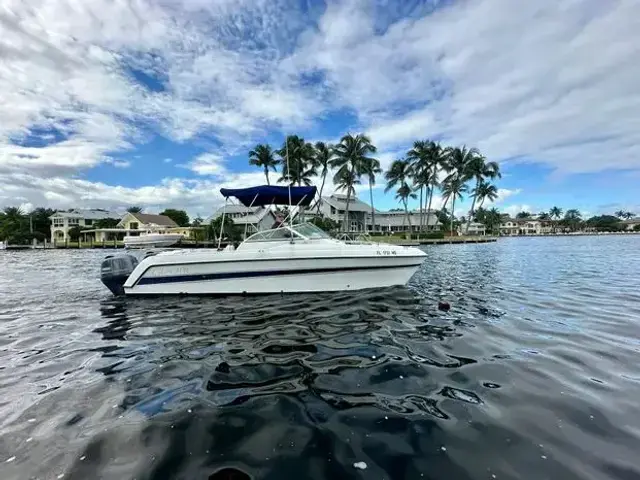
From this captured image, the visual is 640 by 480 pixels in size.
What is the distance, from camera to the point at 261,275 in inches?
384

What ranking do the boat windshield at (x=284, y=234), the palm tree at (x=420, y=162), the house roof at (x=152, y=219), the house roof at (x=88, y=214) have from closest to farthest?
the boat windshield at (x=284, y=234) < the palm tree at (x=420, y=162) < the house roof at (x=152, y=219) < the house roof at (x=88, y=214)

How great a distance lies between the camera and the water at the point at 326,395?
113 inches

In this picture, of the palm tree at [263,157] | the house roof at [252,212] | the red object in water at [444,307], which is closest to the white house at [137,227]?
the palm tree at [263,157]

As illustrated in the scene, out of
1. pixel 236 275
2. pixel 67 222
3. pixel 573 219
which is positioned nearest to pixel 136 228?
pixel 67 222

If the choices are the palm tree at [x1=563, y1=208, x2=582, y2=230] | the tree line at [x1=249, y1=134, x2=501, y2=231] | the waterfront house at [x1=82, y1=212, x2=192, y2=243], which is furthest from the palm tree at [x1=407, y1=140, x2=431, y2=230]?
the palm tree at [x1=563, y1=208, x2=582, y2=230]

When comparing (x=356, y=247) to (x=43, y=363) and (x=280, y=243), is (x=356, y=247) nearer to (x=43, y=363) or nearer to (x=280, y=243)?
(x=280, y=243)

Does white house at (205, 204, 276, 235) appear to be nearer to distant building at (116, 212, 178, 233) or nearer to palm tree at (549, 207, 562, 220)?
distant building at (116, 212, 178, 233)

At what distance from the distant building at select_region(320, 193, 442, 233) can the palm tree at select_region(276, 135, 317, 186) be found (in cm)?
1418

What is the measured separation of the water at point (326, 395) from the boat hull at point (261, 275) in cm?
181

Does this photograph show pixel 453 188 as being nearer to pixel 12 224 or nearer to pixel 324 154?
pixel 324 154

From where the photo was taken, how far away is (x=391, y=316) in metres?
7.49

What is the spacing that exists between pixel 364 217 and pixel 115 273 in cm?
6347

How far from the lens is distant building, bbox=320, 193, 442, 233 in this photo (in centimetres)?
6825

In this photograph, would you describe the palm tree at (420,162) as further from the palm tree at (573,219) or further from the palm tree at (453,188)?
the palm tree at (573,219)
